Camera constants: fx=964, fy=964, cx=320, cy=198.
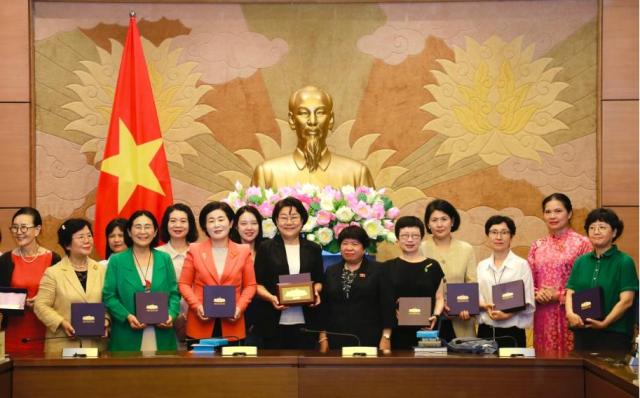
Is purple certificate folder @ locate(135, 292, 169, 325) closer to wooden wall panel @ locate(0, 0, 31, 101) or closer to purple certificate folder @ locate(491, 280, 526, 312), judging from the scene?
purple certificate folder @ locate(491, 280, 526, 312)

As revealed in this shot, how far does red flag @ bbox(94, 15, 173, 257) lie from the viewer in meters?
6.22

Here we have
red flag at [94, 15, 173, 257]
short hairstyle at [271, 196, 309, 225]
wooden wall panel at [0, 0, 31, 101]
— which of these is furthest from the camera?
wooden wall panel at [0, 0, 31, 101]

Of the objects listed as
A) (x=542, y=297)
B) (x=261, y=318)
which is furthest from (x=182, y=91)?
(x=542, y=297)

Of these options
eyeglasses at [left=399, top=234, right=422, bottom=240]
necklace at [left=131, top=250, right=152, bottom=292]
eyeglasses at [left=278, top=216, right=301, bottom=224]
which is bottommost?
necklace at [left=131, top=250, right=152, bottom=292]

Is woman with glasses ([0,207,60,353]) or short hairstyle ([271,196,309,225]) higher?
short hairstyle ([271,196,309,225])

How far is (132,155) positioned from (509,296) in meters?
2.86

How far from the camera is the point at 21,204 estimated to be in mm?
6883

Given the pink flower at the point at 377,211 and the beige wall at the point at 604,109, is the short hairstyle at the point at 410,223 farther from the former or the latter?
the beige wall at the point at 604,109

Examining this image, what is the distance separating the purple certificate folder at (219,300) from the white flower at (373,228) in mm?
998

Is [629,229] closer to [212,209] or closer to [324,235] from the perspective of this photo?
[324,235]

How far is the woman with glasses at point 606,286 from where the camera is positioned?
472 cm

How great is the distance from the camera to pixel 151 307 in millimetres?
4590

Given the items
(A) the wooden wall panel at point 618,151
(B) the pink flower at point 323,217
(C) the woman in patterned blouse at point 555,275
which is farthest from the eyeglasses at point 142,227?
(A) the wooden wall panel at point 618,151

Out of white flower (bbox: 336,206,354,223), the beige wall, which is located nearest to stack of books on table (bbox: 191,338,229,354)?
white flower (bbox: 336,206,354,223)
